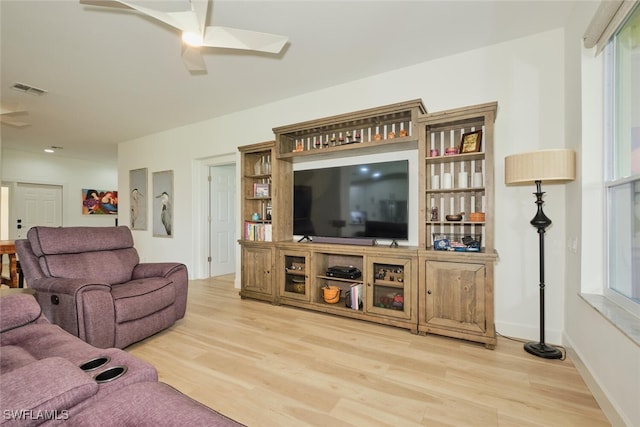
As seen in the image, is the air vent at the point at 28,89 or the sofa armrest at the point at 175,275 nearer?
the sofa armrest at the point at 175,275

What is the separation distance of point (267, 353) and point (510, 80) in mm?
3043

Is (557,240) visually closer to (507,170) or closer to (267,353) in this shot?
(507,170)

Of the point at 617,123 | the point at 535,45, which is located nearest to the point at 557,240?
the point at 617,123

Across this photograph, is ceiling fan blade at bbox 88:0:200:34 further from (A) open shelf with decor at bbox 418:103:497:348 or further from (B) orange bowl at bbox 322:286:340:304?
(B) orange bowl at bbox 322:286:340:304

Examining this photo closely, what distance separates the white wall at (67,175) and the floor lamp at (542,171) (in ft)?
30.3

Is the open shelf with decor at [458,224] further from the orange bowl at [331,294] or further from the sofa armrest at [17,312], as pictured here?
the sofa armrest at [17,312]

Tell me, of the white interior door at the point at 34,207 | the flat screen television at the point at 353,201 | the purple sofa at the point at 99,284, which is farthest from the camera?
the white interior door at the point at 34,207

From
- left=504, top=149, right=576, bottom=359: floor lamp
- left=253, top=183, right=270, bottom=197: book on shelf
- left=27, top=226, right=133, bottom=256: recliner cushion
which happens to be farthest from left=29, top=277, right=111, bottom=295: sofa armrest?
left=504, top=149, right=576, bottom=359: floor lamp

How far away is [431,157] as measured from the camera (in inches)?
102

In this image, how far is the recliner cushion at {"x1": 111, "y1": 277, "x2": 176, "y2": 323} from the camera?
7.14 feet

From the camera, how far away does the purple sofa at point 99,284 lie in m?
2.01

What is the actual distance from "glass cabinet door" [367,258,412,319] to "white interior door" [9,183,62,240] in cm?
811

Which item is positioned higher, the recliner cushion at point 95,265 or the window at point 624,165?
the window at point 624,165

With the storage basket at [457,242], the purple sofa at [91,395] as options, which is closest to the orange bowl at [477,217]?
the storage basket at [457,242]
